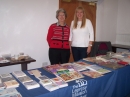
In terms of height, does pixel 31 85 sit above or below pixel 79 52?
below

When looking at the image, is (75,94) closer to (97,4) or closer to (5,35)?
(5,35)

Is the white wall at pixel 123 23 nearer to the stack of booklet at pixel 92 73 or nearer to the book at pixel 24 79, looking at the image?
the stack of booklet at pixel 92 73

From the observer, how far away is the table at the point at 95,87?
107cm

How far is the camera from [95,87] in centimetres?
135

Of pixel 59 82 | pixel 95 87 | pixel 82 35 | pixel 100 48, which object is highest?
pixel 82 35

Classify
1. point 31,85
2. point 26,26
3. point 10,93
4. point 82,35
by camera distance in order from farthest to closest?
point 26,26 → point 82,35 → point 31,85 → point 10,93

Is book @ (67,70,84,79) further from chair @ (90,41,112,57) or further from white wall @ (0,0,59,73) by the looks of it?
chair @ (90,41,112,57)

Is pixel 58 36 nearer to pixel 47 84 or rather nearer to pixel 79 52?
pixel 79 52

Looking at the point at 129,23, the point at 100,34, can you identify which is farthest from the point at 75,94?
the point at 129,23

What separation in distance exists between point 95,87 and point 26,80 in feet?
2.27

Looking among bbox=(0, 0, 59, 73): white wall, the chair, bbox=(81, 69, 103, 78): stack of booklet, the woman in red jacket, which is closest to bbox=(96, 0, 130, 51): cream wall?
the chair

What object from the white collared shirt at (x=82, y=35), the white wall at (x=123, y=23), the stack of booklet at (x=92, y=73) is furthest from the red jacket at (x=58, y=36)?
the white wall at (x=123, y=23)

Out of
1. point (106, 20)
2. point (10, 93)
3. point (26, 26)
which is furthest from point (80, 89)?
point (106, 20)

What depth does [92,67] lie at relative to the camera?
1.64 m
